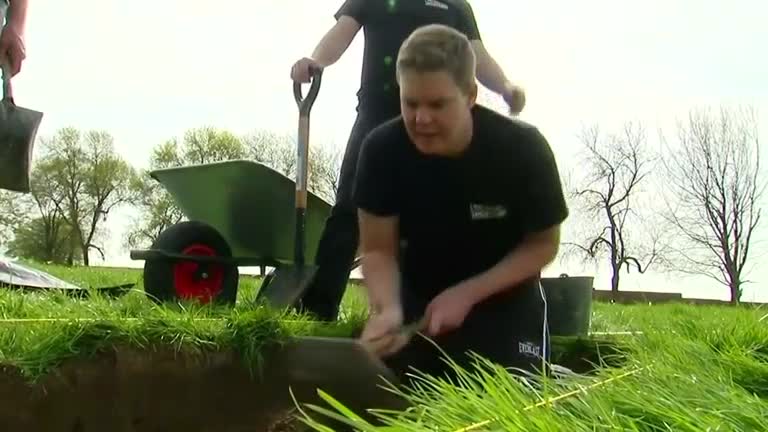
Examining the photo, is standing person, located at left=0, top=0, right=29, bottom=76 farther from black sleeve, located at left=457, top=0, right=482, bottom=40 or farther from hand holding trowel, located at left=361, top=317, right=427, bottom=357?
hand holding trowel, located at left=361, top=317, right=427, bottom=357

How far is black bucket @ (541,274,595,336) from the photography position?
3.83m

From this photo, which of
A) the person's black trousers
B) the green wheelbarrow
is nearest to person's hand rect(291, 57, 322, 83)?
the green wheelbarrow

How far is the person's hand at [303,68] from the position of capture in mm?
3797

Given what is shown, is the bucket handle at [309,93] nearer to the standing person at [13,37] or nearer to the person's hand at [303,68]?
the person's hand at [303,68]

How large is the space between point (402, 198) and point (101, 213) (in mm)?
31266

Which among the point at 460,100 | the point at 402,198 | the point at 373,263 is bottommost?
the point at 373,263

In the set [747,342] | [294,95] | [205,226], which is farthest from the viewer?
[205,226]

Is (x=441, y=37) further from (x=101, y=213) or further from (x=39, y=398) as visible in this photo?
(x=101, y=213)

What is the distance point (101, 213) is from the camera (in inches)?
Answer: 1266

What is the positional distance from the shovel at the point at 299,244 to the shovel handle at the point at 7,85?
1154mm

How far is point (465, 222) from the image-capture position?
8.13 feet

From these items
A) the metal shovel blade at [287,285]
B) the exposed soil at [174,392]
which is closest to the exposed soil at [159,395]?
the exposed soil at [174,392]

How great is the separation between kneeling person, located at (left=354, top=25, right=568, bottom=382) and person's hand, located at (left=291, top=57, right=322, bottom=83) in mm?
1394

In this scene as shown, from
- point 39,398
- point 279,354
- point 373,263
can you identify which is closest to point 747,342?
point 373,263
